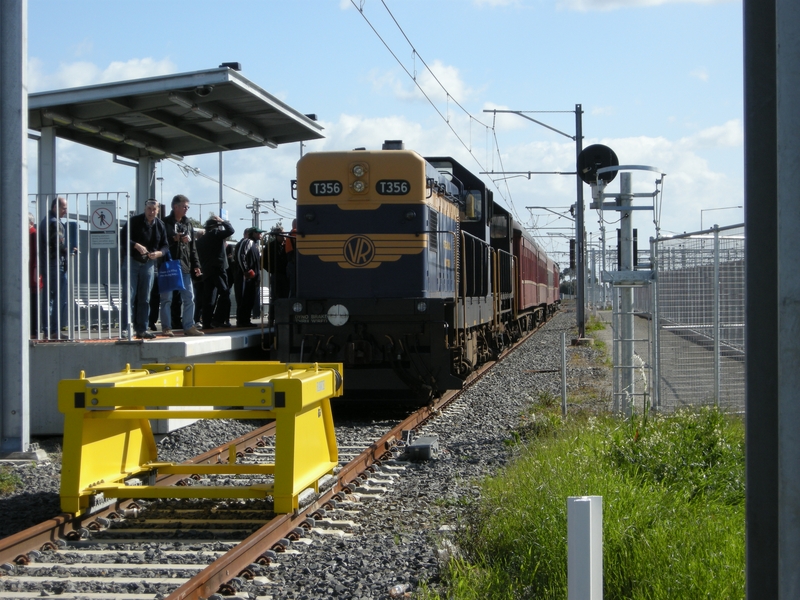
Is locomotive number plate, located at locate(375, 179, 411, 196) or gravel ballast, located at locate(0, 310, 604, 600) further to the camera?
locomotive number plate, located at locate(375, 179, 411, 196)

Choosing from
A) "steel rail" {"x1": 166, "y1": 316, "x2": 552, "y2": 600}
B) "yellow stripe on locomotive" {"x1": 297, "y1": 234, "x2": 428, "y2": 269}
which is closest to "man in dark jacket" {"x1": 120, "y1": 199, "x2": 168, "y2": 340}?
"yellow stripe on locomotive" {"x1": 297, "y1": 234, "x2": 428, "y2": 269}

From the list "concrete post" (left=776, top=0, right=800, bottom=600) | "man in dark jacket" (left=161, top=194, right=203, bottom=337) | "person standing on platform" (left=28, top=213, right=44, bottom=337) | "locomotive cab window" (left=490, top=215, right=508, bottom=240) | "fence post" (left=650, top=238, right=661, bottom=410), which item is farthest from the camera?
"locomotive cab window" (left=490, top=215, right=508, bottom=240)

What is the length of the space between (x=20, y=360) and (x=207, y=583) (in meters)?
4.28

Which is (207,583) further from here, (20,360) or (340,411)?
(340,411)

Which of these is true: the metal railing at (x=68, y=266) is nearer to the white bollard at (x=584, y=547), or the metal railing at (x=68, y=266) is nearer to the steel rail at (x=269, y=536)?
the steel rail at (x=269, y=536)

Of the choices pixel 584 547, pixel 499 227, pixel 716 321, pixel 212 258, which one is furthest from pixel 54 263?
pixel 499 227

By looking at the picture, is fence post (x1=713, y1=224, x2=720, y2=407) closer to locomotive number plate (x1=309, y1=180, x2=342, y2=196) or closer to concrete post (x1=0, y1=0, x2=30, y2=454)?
locomotive number plate (x1=309, y1=180, x2=342, y2=196)

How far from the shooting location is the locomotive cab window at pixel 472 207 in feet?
39.7

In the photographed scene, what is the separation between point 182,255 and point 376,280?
7.53 feet

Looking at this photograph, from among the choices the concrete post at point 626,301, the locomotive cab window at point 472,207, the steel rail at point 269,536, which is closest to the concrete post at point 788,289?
the steel rail at point 269,536

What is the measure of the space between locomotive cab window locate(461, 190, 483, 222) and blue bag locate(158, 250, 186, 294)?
424cm

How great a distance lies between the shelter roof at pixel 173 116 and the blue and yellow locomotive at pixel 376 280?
4.12 feet

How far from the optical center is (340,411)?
10.7 meters

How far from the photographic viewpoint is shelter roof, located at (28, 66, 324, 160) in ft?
30.6
